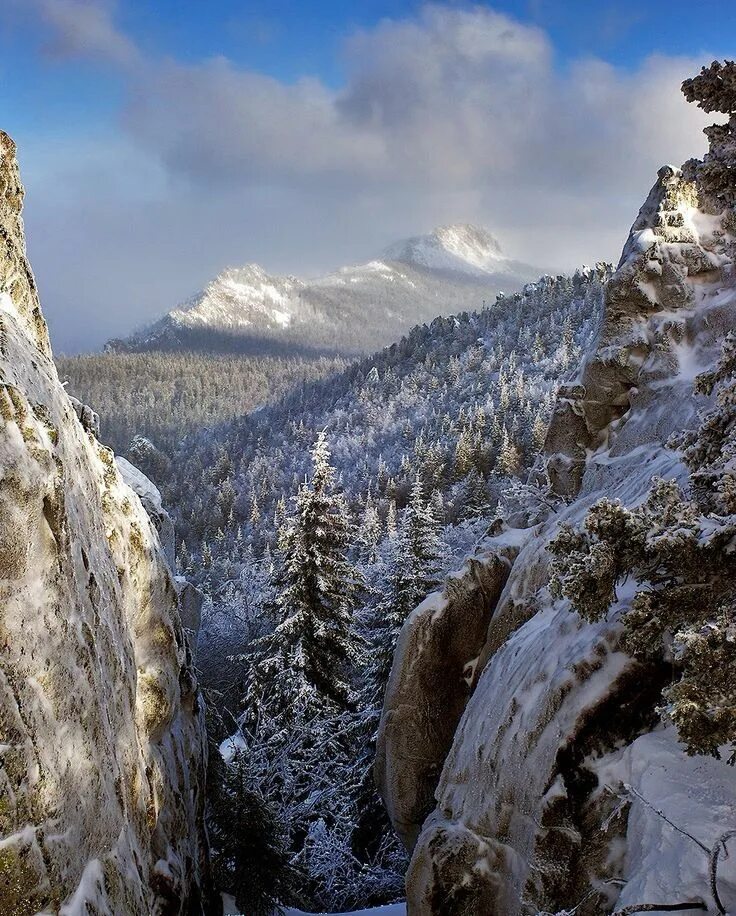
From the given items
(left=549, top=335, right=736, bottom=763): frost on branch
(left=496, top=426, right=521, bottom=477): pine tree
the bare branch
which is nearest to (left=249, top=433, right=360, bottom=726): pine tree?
(left=549, top=335, right=736, bottom=763): frost on branch

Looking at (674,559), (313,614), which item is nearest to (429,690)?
(313,614)

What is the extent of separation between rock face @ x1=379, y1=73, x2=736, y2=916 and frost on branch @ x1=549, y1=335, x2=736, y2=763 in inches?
32.0

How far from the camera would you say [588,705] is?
695cm

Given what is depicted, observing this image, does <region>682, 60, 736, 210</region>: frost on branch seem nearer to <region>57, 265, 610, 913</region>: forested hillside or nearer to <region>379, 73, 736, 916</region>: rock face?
<region>379, 73, 736, 916</region>: rock face

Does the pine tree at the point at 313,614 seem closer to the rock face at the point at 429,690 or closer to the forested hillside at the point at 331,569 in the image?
the forested hillside at the point at 331,569

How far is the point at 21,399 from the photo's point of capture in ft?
22.4

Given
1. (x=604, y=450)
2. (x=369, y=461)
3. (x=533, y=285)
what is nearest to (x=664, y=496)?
(x=604, y=450)

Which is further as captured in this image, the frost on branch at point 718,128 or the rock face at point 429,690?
the rock face at point 429,690

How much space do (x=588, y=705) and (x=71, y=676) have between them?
20.5 ft

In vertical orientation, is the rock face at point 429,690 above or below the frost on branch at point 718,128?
below

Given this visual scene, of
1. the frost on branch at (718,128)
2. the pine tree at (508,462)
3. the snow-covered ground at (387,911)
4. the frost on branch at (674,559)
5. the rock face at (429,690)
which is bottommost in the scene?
the snow-covered ground at (387,911)

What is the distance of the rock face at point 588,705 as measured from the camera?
5.75 meters

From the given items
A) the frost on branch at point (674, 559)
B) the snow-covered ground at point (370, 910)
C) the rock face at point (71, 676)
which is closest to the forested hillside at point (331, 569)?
the snow-covered ground at point (370, 910)

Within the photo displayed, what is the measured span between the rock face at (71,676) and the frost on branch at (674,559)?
18.8ft
